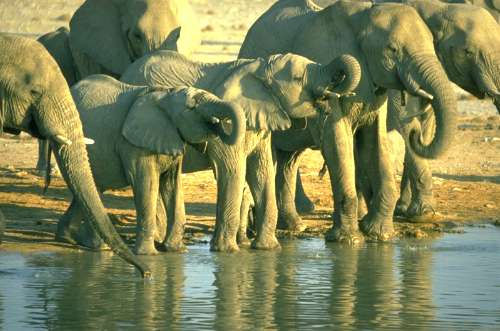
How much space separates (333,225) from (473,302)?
10.8 ft

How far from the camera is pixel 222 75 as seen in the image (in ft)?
45.3

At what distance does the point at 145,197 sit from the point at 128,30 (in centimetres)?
459

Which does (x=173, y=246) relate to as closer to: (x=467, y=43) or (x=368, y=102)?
(x=368, y=102)

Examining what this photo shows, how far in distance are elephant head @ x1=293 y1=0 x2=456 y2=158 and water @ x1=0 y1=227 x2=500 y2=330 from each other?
3.42ft

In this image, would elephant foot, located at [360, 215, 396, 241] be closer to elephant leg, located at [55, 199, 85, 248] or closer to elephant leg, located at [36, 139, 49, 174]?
elephant leg, located at [55, 199, 85, 248]

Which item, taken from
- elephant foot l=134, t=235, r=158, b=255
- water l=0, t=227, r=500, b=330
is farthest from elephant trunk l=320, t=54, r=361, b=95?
elephant foot l=134, t=235, r=158, b=255

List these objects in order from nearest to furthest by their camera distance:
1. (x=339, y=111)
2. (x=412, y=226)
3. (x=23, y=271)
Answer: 1. (x=23, y=271)
2. (x=339, y=111)
3. (x=412, y=226)

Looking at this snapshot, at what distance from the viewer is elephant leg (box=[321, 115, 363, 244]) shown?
1431 centimetres

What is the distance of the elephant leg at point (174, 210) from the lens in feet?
43.8

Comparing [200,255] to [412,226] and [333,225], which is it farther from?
[412,226]

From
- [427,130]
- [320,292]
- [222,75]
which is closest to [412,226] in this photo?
[427,130]

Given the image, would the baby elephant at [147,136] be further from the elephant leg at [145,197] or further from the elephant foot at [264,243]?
the elephant foot at [264,243]

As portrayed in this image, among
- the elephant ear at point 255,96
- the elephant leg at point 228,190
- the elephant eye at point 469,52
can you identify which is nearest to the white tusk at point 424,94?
the elephant ear at point 255,96

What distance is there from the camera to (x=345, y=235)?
14359 mm
